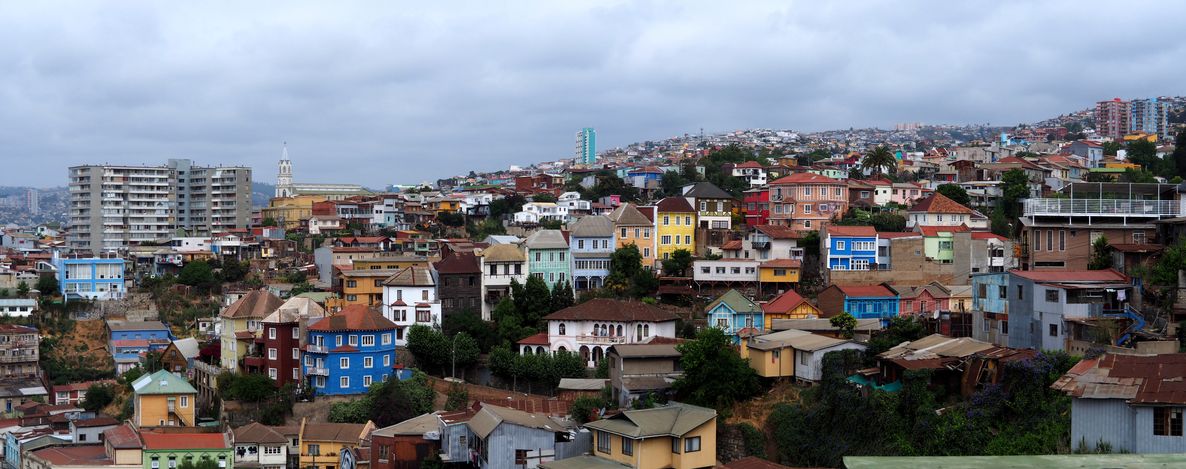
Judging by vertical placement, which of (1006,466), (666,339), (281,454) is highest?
(1006,466)

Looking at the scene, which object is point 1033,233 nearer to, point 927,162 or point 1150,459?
point 1150,459

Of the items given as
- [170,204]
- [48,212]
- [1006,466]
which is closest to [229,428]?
[1006,466]

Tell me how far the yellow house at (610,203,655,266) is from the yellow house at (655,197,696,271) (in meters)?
0.30

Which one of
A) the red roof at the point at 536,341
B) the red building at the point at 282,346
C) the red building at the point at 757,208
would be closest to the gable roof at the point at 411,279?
the red building at the point at 282,346

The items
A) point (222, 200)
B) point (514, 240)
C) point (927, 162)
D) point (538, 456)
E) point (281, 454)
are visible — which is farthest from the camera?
point (222, 200)

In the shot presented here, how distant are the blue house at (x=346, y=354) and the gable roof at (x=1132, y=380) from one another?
2221 centimetres

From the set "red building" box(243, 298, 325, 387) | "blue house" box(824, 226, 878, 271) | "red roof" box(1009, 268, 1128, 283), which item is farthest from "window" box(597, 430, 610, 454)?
"blue house" box(824, 226, 878, 271)

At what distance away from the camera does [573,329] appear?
36.3 m

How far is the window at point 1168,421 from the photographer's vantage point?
1755 centimetres

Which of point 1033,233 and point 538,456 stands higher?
point 1033,233

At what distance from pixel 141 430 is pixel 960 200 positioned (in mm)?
30779

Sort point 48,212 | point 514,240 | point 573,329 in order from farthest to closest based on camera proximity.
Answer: point 48,212, point 514,240, point 573,329

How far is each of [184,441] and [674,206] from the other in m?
19.7

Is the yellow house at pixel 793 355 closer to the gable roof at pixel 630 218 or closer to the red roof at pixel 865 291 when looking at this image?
the red roof at pixel 865 291
